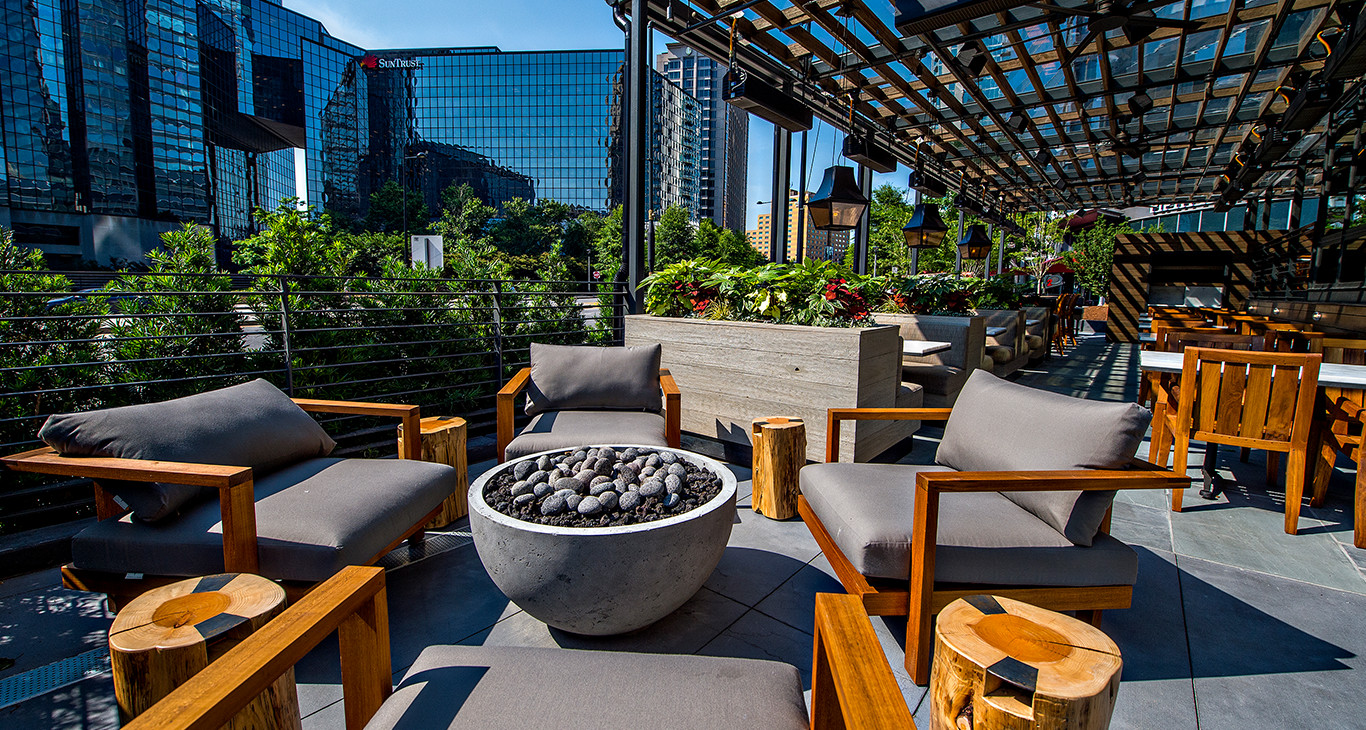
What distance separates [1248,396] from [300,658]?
4130 mm

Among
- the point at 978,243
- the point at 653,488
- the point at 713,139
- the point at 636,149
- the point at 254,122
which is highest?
the point at 713,139

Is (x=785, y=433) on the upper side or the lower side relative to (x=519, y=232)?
lower

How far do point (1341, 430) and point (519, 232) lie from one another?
57073 mm

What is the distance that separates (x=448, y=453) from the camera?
2947 mm

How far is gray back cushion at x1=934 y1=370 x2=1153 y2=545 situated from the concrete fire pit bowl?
104 centimetres

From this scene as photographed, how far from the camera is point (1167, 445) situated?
335 cm

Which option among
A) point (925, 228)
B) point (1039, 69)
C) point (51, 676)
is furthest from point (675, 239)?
point (51, 676)

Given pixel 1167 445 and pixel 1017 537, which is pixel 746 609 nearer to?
pixel 1017 537

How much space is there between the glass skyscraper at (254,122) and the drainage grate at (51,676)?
13190mm

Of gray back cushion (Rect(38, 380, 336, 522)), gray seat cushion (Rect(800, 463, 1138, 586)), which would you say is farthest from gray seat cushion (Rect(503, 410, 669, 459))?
gray seat cushion (Rect(800, 463, 1138, 586))

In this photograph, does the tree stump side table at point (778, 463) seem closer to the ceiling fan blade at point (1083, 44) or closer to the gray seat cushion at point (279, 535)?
the gray seat cushion at point (279, 535)

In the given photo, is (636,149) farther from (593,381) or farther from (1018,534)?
(1018,534)

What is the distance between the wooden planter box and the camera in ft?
11.4

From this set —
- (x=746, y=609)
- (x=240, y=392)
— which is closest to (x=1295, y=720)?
(x=746, y=609)
